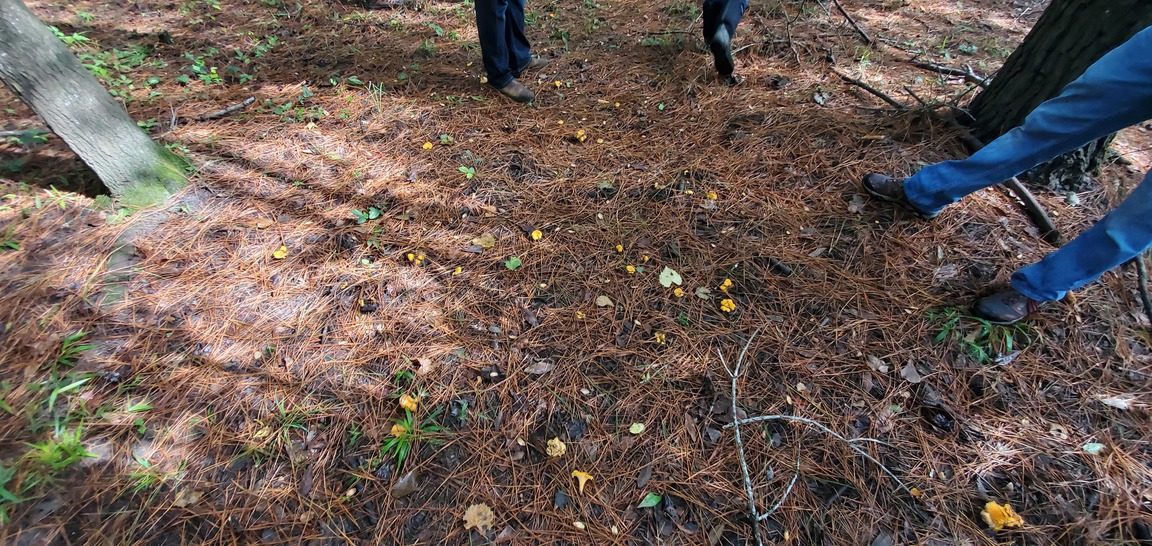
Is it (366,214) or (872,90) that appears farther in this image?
(872,90)

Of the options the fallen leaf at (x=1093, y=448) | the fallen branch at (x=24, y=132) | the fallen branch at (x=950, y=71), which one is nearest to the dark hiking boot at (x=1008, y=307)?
the fallen leaf at (x=1093, y=448)

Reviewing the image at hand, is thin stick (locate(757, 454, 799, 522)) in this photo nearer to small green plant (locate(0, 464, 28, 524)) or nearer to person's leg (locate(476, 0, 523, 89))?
small green plant (locate(0, 464, 28, 524))

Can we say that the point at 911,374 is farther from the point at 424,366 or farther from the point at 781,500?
the point at 424,366

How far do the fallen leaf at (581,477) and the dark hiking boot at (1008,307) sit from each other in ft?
6.17

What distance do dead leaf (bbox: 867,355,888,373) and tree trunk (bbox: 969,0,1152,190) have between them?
1563 mm

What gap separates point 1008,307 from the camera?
6.49ft

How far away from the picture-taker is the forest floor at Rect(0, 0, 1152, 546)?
5.39 feet

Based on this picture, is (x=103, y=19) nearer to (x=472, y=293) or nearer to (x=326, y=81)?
(x=326, y=81)

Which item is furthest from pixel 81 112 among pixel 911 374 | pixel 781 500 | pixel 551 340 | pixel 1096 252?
pixel 1096 252

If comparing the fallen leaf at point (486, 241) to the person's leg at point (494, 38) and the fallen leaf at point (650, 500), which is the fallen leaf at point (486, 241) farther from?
the person's leg at point (494, 38)

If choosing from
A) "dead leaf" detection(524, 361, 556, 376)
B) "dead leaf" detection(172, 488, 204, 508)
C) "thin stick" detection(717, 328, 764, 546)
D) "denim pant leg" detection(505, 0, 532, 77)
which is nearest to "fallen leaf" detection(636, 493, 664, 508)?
"thin stick" detection(717, 328, 764, 546)

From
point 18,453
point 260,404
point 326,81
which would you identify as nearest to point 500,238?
point 260,404

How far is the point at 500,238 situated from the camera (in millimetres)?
2541

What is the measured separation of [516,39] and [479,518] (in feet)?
11.4
